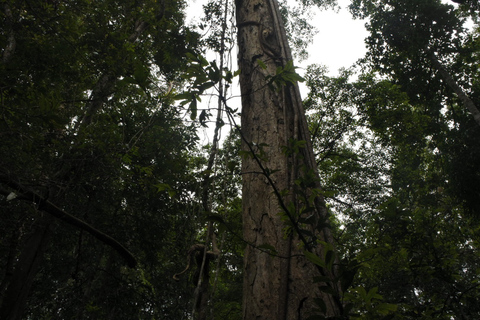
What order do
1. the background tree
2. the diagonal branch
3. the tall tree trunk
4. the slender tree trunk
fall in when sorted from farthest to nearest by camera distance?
the slender tree trunk
the background tree
the diagonal branch
the tall tree trunk

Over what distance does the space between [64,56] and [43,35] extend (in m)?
0.34

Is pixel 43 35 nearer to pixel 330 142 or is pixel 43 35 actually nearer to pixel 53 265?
pixel 53 265

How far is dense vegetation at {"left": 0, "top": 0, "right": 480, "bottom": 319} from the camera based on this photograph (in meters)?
2.24

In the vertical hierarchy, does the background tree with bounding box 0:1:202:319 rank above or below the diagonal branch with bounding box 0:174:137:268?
above

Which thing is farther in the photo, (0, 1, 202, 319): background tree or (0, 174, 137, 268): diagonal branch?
(0, 1, 202, 319): background tree

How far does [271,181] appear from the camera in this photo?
943 millimetres

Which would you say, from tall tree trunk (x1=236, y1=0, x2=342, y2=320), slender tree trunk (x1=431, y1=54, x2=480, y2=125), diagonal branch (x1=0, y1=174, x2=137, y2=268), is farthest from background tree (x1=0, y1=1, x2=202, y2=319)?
slender tree trunk (x1=431, y1=54, x2=480, y2=125)

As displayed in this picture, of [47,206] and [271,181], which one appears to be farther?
[47,206]

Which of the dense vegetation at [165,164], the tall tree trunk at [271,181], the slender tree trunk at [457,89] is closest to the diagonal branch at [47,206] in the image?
the dense vegetation at [165,164]

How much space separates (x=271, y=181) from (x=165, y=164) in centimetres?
462

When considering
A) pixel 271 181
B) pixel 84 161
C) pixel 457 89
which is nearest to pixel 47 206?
pixel 84 161

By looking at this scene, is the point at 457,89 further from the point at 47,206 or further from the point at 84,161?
the point at 47,206

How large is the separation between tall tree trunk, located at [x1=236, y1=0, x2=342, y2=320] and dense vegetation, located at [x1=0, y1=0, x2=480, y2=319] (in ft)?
0.49

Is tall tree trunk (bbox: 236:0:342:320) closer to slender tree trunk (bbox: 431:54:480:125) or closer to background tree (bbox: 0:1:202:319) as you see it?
background tree (bbox: 0:1:202:319)
